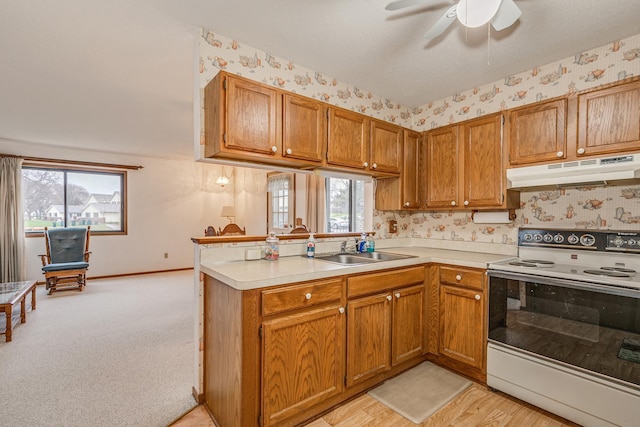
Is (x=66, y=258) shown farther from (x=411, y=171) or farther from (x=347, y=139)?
(x=411, y=171)

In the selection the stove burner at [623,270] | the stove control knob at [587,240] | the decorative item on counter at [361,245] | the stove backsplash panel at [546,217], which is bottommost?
the stove burner at [623,270]

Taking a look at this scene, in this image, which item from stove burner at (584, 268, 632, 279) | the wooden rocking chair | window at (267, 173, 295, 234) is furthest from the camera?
window at (267, 173, 295, 234)

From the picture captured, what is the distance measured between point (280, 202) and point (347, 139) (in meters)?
2.59

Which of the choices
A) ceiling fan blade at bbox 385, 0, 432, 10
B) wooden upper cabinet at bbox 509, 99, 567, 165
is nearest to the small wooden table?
ceiling fan blade at bbox 385, 0, 432, 10

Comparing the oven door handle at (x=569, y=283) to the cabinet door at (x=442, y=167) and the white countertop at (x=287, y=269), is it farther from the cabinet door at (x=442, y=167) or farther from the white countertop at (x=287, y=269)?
the cabinet door at (x=442, y=167)

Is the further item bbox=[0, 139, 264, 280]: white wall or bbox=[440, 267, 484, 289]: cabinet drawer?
bbox=[0, 139, 264, 280]: white wall

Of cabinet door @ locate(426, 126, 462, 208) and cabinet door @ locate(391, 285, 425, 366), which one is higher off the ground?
cabinet door @ locate(426, 126, 462, 208)

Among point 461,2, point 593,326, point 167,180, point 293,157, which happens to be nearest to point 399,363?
point 593,326

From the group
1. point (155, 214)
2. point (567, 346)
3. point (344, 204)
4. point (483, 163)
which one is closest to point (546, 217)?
point (483, 163)

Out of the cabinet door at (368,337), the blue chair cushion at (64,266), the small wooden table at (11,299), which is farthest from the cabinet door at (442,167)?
the blue chair cushion at (64,266)

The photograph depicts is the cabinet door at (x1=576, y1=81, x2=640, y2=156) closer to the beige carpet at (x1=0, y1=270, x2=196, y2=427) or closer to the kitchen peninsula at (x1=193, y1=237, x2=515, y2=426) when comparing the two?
the kitchen peninsula at (x1=193, y1=237, x2=515, y2=426)

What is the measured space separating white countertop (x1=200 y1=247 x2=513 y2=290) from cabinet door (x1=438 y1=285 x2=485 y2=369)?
0.79 ft

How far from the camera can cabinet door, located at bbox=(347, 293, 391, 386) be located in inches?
75.9

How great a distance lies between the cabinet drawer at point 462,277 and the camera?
2.19 meters
